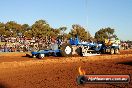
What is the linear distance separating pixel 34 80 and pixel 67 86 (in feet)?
7.09

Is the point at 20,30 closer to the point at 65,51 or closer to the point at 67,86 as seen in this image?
the point at 65,51

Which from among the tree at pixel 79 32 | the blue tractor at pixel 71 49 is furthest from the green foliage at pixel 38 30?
A: the blue tractor at pixel 71 49

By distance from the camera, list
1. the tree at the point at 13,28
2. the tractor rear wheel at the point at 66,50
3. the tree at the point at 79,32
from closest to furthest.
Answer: the tractor rear wheel at the point at 66,50 < the tree at the point at 13,28 < the tree at the point at 79,32

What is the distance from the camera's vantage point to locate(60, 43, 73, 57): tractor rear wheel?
22734 mm

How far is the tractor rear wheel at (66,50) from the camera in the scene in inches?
895

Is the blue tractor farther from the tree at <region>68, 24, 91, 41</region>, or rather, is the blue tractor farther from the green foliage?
the tree at <region>68, 24, 91, 41</region>

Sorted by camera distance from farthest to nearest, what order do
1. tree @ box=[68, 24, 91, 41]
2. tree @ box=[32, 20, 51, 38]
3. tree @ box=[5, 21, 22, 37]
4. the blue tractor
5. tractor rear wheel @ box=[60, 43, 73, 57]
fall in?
tree @ box=[68, 24, 91, 41], tree @ box=[5, 21, 22, 37], tree @ box=[32, 20, 51, 38], the blue tractor, tractor rear wheel @ box=[60, 43, 73, 57]

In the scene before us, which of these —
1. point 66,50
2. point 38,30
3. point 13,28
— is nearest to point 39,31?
point 38,30

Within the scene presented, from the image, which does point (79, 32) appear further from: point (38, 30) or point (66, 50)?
point (66, 50)

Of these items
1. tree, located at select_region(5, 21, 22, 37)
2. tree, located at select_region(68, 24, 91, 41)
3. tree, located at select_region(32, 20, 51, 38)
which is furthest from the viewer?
tree, located at select_region(68, 24, 91, 41)

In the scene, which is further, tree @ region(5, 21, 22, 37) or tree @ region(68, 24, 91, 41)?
tree @ region(68, 24, 91, 41)

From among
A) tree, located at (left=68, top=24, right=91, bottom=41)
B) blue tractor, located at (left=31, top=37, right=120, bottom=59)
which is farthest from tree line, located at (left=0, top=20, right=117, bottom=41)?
blue tractor, located at (left=31, top=37, right=120, bottom=59)

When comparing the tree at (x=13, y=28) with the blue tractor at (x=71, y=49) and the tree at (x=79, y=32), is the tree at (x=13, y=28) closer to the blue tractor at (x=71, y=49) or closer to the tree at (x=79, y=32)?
the tree at (x=79, y=32)

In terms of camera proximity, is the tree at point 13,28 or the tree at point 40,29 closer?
the tree at point 40,29
